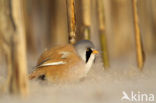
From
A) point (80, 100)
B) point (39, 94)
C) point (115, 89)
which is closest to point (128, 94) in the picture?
point (115, 89)

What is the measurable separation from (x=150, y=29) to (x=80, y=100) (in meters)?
2.80

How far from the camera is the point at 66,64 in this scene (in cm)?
262

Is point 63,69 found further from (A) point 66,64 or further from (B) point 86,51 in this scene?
(B) point 86,51

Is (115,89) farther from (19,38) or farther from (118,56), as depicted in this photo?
(118,56)

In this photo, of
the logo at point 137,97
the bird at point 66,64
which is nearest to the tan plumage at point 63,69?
the bird at point 66,64

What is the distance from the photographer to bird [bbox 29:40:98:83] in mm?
2598

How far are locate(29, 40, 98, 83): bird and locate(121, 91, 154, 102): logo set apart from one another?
1.48ft

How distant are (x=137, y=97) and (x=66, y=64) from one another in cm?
65

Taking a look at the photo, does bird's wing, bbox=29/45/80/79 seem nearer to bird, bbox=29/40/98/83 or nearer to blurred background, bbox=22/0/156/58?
bird, bbox=29/40/98/83

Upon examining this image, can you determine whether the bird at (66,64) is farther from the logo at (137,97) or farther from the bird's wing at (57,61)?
the logo at (137,97)

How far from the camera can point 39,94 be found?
2.18 meters

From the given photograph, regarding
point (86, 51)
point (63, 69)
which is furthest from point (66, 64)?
point (86, 51)

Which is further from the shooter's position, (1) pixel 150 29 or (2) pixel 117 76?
(1) pixel 150 29

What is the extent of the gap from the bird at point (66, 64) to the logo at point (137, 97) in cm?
45
